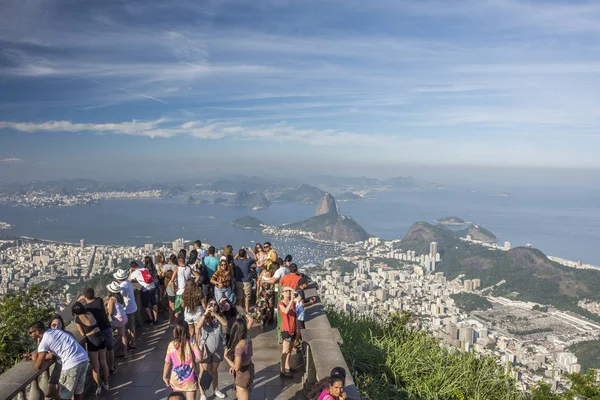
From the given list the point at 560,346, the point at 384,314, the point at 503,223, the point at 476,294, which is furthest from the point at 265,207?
the point at 384,314

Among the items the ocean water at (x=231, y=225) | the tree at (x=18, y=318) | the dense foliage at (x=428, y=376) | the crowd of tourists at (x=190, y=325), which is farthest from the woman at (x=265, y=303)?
the ocean water at (x=231, y=225)

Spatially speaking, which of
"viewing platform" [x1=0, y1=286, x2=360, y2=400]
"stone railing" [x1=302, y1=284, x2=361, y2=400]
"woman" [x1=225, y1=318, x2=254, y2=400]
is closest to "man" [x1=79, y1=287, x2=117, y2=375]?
"viewing platform" [x1=0, y1=286, x2=360, y2=400]

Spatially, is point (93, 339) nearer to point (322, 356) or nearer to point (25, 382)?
point (25, 382)

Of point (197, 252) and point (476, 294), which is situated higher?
point (197, 252)

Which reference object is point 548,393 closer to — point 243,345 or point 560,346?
point 243,345

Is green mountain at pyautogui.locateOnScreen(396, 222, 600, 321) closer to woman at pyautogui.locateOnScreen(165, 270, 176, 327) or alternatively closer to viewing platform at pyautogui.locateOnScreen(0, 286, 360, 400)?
viewing platform at pyautogui.locateOnScreen(0, 286, 360, 400)

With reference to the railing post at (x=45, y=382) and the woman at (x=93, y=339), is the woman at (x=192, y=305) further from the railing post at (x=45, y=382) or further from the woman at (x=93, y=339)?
the railing post at (x=45, y=382)
